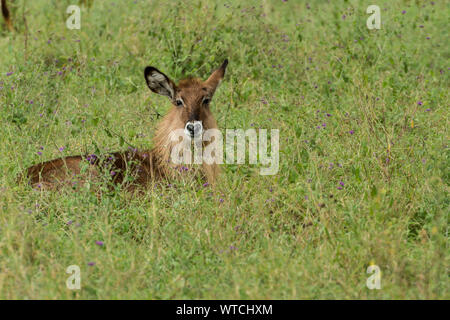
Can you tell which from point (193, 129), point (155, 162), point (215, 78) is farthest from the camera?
point (215, 78)

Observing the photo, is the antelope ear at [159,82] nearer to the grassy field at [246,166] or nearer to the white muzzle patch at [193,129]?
the white muzzle patch at [193,129]

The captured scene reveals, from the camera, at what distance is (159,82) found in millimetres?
6141

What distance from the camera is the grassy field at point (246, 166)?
4289 mm

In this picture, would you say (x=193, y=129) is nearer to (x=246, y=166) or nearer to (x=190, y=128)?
(x=190, y=128)

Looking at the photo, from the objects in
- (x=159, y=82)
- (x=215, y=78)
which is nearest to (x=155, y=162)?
(x=159, y=82)

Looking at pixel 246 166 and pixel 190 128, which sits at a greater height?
pixel 190 128

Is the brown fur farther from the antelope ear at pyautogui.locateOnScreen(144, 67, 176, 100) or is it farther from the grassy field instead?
the grassy field

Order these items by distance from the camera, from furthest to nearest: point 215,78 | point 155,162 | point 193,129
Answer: point 215,78, point 155,162, point 193,129

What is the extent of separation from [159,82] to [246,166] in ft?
3.65

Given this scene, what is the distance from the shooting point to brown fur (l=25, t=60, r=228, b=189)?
545 cm

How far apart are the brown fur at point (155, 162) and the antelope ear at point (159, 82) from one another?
0.02 m

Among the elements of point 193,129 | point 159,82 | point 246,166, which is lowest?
point 246,166

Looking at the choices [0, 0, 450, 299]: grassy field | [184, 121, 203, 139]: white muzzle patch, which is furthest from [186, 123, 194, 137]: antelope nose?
[0, 0, 450, 299]: grassy field

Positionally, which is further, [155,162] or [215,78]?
[215,78]
